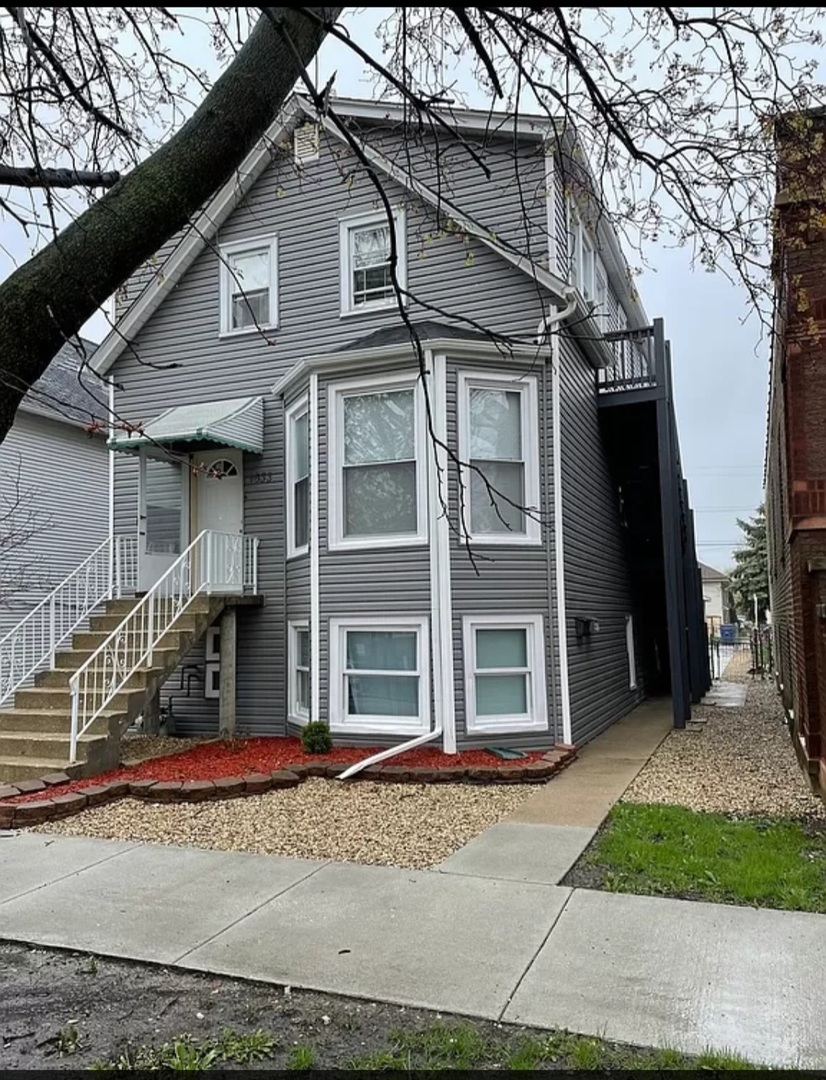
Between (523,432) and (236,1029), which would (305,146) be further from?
(236,1029)

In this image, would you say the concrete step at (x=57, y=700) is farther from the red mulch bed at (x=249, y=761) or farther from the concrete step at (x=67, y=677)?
the red mulch bed at (x=249, y=761)

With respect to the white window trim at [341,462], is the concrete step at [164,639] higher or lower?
lower

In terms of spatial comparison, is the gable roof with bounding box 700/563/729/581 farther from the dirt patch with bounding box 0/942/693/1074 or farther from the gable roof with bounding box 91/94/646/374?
the dirt patch with bounding box 0/942/693/1074

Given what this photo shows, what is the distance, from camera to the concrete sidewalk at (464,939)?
11.1 ft

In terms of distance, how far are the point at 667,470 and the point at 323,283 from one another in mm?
5437

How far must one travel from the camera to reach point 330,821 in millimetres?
6699

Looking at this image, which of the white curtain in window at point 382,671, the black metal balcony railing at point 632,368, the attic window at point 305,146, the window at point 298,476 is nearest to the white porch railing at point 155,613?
the window at point 298,476

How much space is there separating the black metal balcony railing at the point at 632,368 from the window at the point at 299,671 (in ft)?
19.2

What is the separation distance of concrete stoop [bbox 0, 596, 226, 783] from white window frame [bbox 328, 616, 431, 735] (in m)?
1.70

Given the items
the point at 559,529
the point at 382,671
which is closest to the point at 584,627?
the point at 559,529

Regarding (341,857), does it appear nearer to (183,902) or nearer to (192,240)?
(183,902)

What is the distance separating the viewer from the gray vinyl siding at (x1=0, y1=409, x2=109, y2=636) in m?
15.2

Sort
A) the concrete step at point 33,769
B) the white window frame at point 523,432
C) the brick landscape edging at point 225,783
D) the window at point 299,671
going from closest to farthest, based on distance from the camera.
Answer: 1. the brick landscape edging at point 225,783
2. the concrete step at point 33,769
3. the white window frame at point 523,432
4. the window at point 299,671

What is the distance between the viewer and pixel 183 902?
484cm
